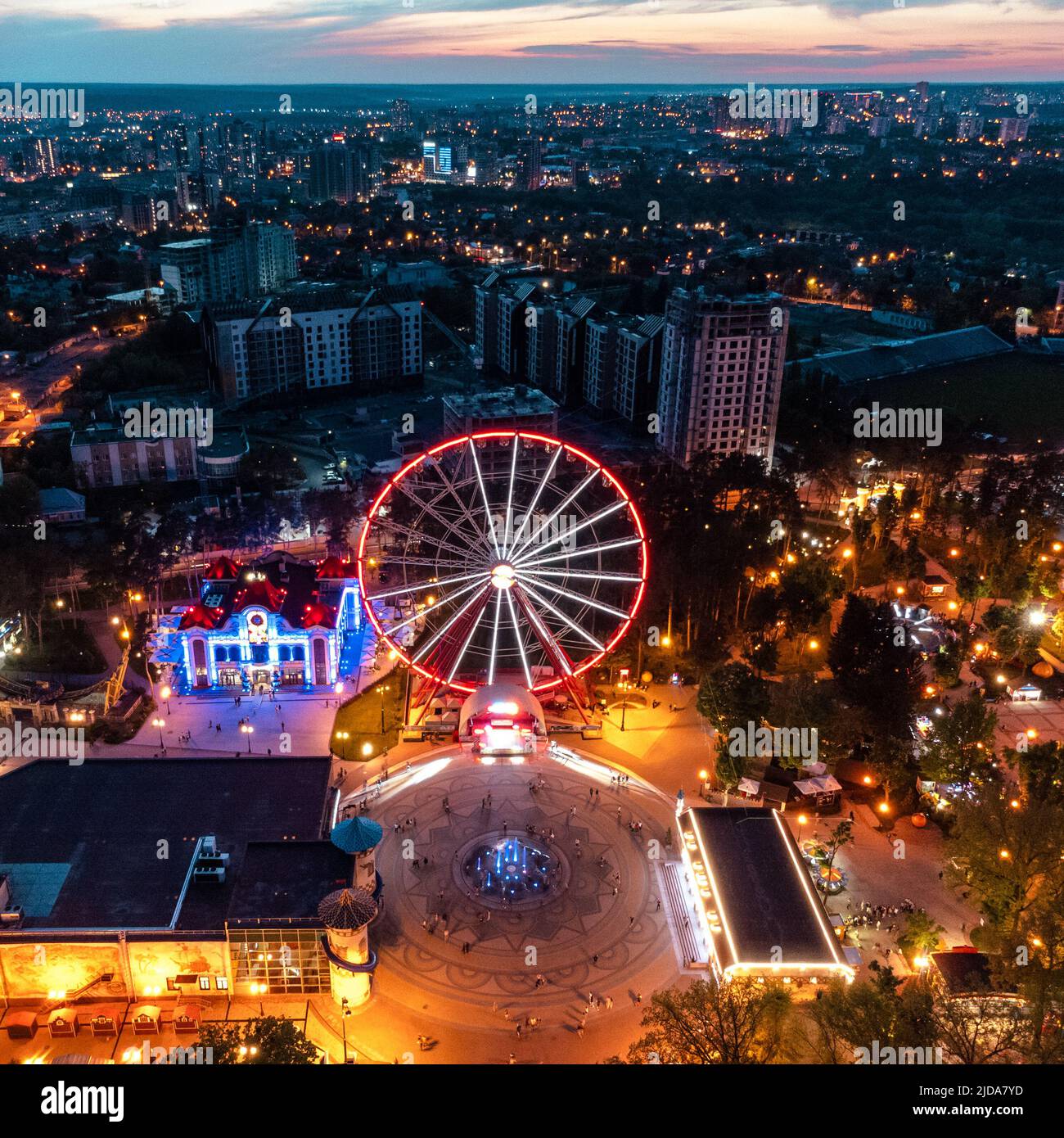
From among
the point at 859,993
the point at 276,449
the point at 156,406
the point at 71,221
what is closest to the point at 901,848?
the point at 859,993

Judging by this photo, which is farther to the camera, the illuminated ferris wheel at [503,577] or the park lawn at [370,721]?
the park lawn at [370,721]

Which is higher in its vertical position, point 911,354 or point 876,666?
point 911,354

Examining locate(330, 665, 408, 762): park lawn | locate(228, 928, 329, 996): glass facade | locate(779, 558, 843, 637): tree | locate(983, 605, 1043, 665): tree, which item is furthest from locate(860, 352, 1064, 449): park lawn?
locate(228, 928, 329, 996): glass facade

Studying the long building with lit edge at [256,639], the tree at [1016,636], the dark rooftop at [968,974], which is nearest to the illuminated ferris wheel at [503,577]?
the long building with lit edge at [256,639]

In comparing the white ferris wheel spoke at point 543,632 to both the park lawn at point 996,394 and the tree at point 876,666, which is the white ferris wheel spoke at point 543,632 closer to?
the tree at point 876,666

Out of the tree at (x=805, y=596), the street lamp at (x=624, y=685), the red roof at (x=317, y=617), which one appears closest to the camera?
the red roof at (x=317, y=617)

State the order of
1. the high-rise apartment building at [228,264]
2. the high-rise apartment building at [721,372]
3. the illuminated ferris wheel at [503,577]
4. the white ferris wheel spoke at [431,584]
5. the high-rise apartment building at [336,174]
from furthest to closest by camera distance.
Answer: the high-rise apartment building at [336,174] < the high-rise apartment building at [228,264] < the high-rise apartment building at [721,372] < the white ferris wheel spoke at [431,584] < the illuminated ferris wheel at [503,577]

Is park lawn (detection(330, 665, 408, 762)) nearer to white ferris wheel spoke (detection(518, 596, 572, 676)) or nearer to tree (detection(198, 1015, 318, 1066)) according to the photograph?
white ferris wheel spoke (detection(518, 596, 572, 676))

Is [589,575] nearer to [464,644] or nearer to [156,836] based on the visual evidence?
[464,644]

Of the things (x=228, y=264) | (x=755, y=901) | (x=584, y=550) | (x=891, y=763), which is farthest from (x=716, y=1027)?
(x=228, y=264)
